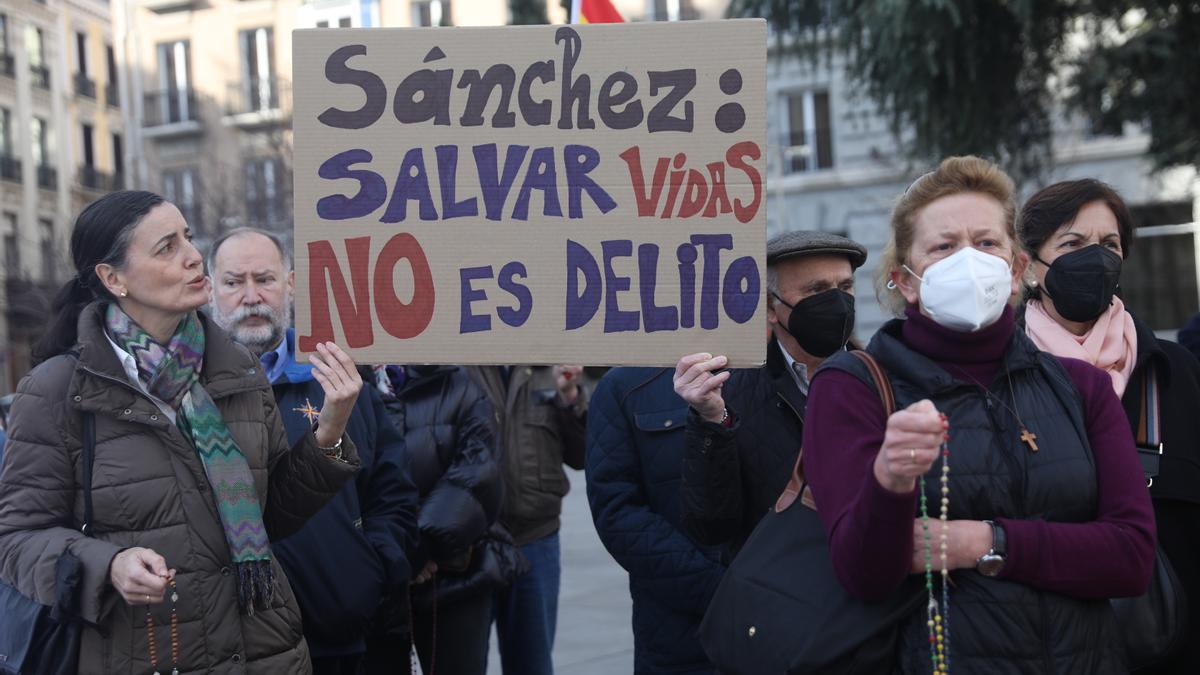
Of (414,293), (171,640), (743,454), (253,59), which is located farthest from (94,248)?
(253,59)

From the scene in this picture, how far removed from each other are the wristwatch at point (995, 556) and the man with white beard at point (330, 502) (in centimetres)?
205

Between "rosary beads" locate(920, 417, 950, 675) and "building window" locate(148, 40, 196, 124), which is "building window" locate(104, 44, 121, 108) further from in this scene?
"rosary beads" locate(920, 417, 950, 675)

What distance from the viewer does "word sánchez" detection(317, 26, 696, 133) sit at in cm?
329

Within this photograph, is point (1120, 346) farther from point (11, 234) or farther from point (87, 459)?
point (11, 234)

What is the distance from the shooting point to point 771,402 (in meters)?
3.62

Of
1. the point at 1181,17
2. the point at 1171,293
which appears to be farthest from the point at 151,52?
the point at 1181,17

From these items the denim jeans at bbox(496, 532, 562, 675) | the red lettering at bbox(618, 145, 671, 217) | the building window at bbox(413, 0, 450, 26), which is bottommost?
the denim jeans at bbox(496, 532, 562, 675)

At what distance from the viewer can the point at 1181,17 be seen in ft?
33.2

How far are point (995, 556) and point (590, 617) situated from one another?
21.7ft

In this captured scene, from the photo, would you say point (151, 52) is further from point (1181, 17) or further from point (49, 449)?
point (49, 449)

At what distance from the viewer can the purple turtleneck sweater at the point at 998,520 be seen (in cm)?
250

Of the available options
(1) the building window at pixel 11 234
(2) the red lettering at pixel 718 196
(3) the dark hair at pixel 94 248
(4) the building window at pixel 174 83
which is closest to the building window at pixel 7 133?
(1) the building window at pixel 11 234

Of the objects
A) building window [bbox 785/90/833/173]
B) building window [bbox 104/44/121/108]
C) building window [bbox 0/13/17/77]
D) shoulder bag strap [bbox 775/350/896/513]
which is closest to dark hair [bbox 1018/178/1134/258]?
shoulder bag strap [bbox 775/350/896/513]

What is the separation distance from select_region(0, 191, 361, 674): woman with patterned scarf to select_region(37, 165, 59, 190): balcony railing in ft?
135
